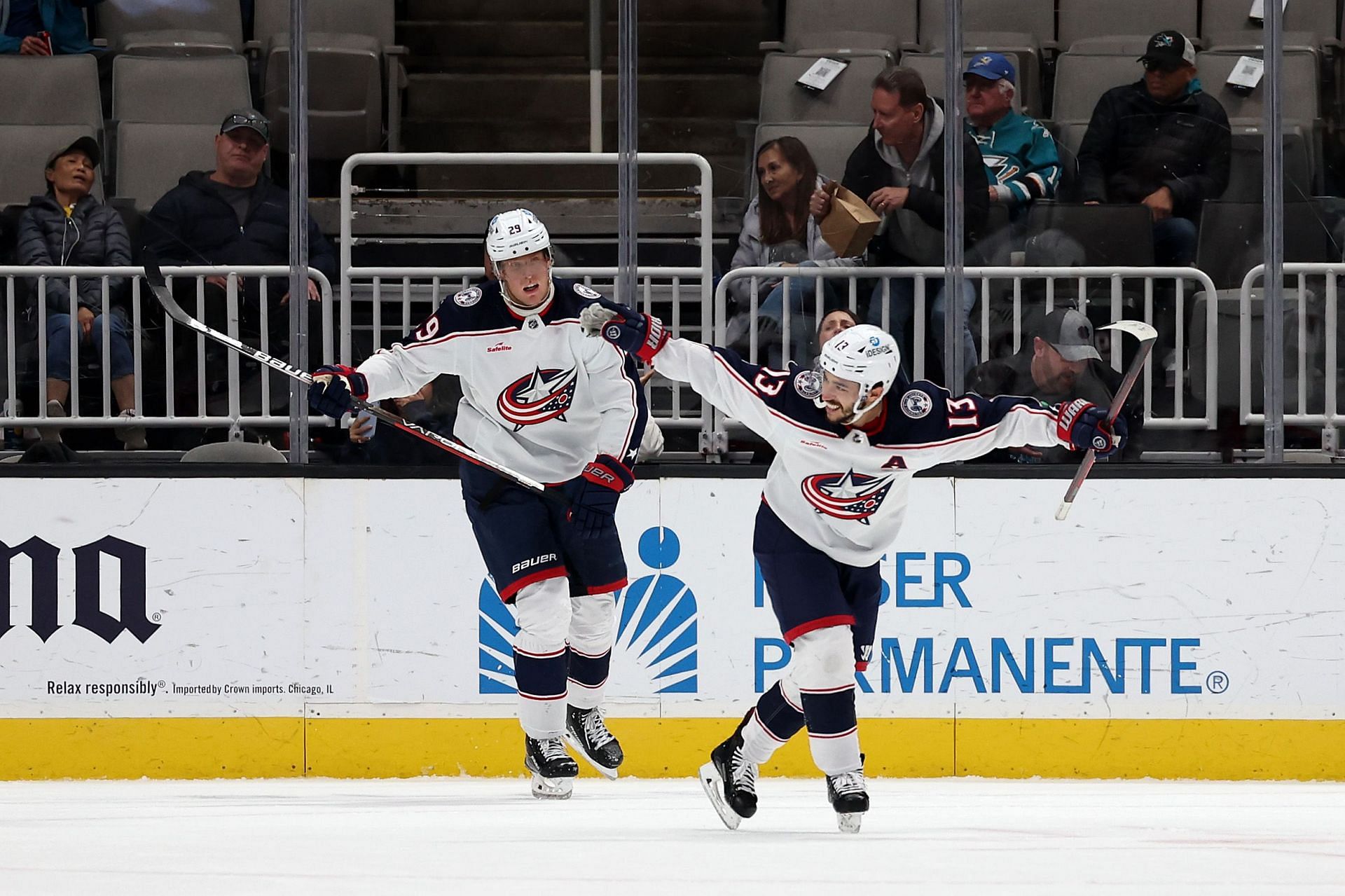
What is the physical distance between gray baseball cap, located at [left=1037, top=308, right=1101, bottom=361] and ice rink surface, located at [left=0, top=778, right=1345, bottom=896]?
137 cm

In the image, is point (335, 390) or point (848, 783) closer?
point (848, 783)

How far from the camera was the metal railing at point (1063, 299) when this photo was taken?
5.67 meters

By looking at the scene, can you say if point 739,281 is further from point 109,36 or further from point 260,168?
point 109,36

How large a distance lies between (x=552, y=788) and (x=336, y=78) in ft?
7.96

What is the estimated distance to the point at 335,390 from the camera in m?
4.64

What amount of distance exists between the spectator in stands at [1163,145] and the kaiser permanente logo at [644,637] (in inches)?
73.3

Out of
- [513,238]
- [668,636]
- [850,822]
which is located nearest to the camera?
[850,822]

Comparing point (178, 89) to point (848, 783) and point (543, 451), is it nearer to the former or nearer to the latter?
point (543, 451)

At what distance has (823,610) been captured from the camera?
161 inches

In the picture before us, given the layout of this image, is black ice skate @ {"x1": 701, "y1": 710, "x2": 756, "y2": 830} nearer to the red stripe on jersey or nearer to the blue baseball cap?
the red stripe on jersey

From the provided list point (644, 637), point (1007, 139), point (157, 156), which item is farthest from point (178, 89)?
point (1007, 139)

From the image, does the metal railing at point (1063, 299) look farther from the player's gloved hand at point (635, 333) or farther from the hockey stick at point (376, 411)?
the player's gloved hand at point (635, 333)

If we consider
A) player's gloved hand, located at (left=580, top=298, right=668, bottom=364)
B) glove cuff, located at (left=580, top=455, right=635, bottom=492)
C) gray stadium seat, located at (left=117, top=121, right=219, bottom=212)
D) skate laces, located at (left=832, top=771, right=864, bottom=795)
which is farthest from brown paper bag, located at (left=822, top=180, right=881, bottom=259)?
skate laces, located at (left=832, top=771, right=864, bottom=795)

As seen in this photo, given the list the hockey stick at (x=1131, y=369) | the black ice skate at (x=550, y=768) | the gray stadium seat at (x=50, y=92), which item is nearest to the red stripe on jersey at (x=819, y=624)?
the hockey stick at (x=1131, y=369)
